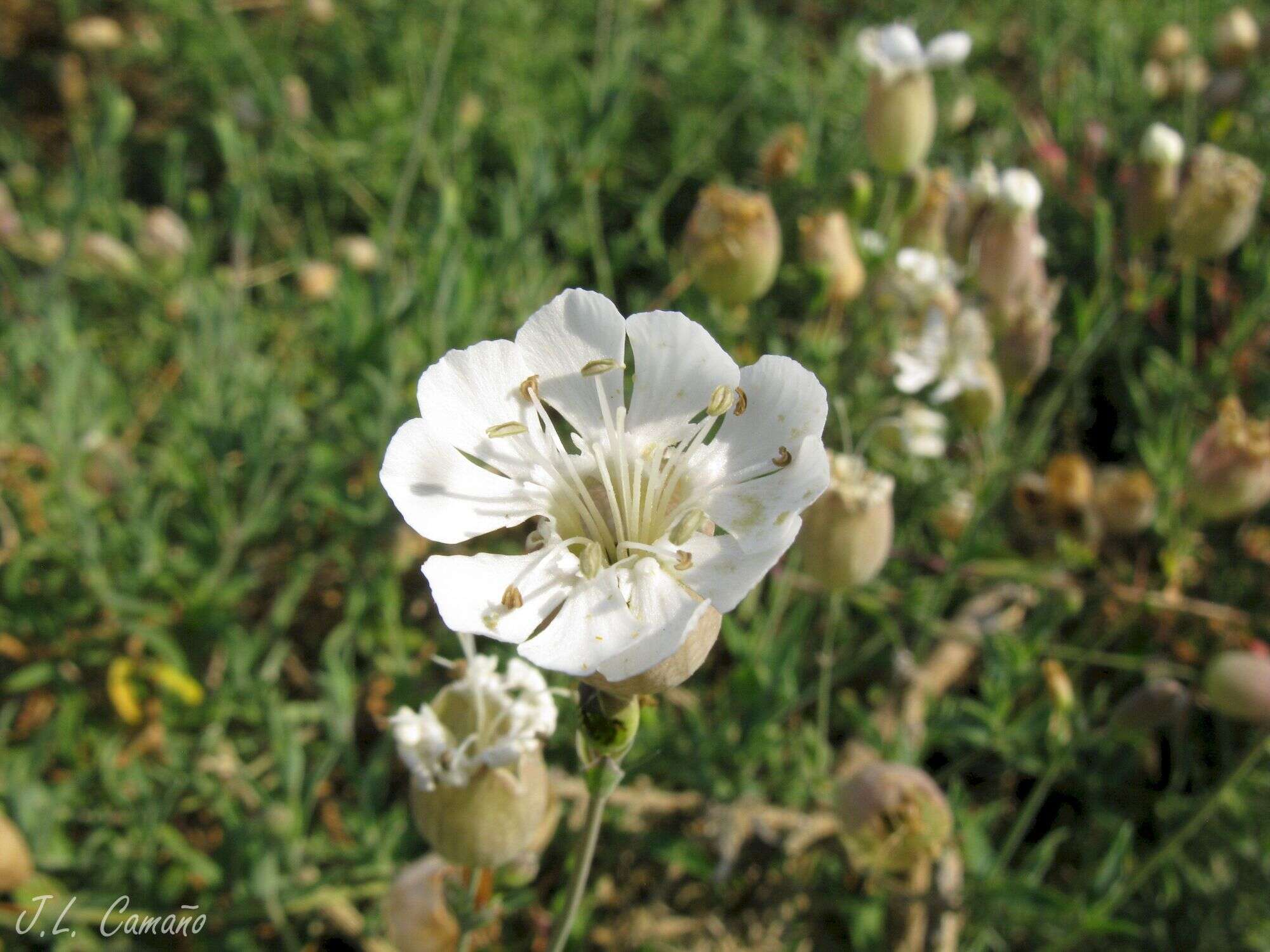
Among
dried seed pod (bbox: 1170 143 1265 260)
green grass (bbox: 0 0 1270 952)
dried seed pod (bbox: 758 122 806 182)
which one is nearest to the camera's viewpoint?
green grass (bbox: 0 0 1270 952)

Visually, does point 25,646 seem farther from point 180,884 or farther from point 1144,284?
point 1144,284

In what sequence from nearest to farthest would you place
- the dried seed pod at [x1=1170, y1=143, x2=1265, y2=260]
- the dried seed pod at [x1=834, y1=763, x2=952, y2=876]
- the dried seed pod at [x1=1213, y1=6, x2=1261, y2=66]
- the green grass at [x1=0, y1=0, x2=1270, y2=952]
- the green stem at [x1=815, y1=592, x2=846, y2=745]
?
the dried seed pod at [x1=834, y1=763, x2=952, y2=876] < the green stem at [x1=815, y1=592, x2=846, y2=745] < the green grass at [x1=0, y1=0, x2=1270, y2=952] < the dried seed pod at [x1=1170, y1=143, x2=1265, y2=260] < the dried seed pod at [x1=1213, y1=6, x2=1261, y2=66]

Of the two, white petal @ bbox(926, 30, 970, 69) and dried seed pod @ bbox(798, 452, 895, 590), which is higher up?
white petal @ bbox(926, 30, 970, 69)

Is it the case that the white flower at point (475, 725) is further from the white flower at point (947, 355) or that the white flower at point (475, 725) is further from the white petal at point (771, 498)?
the white flower at point (947, 355)

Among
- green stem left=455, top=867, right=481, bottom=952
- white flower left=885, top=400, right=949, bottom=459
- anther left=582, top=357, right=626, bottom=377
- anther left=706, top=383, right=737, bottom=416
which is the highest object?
anther left=582, top=357, right=626, bottom=377

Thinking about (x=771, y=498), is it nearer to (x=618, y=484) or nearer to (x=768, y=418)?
(x=768, y=418)

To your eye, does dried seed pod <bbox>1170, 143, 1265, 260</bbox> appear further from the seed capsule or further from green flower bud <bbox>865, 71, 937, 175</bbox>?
the seed capsule

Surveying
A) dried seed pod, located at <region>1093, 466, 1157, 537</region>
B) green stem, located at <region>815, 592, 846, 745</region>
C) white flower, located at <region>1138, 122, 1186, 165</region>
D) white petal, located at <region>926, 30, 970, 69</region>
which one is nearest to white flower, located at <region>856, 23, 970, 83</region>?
white petal, located at <region>926, 30, 970, 69</region>

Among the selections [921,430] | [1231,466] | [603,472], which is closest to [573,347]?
[603,472]
